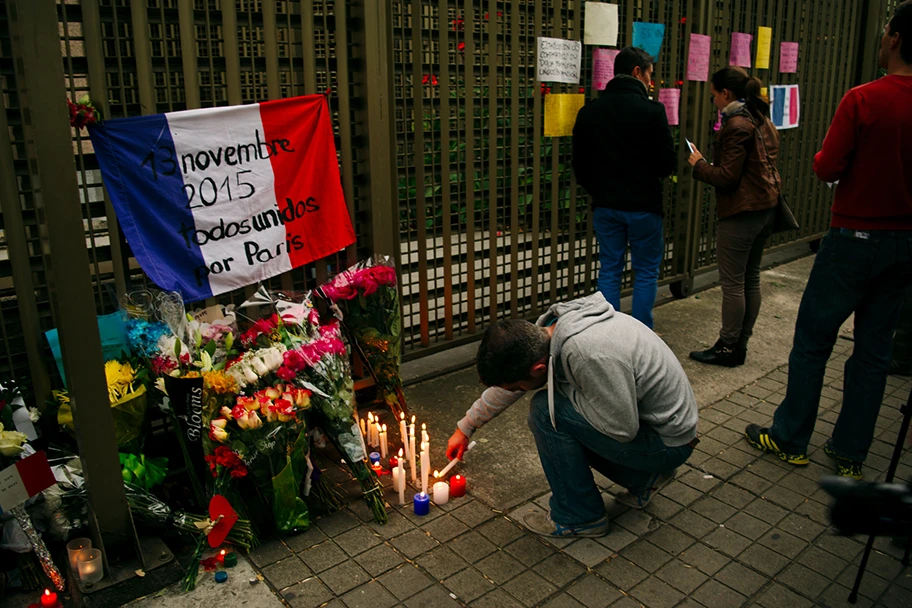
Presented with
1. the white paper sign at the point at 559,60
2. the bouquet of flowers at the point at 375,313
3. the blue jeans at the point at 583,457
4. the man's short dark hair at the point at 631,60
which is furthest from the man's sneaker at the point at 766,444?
the white paper sign at the point at 559,60

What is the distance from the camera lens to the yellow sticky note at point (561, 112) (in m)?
5.99

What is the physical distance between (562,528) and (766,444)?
5.10 ft

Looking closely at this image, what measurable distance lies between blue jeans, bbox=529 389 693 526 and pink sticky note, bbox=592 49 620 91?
11.6 feet

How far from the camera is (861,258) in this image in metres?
3.85

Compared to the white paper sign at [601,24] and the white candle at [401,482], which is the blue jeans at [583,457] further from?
the white paper sign at [601,24]

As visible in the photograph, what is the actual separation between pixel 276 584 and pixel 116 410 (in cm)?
107

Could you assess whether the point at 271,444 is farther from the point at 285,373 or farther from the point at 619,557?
the point at 619,557

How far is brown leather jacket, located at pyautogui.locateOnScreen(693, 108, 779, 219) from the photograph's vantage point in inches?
→ 206

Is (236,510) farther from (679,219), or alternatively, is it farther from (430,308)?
(679,219)

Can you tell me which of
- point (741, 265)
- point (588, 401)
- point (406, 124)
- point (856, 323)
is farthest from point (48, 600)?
point (741, 265)

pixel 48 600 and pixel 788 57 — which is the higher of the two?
pixel 788 57

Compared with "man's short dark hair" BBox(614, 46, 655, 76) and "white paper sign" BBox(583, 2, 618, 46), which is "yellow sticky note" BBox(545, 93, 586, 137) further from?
"man's short dark hair" BBox(614, 46, 655, 76)

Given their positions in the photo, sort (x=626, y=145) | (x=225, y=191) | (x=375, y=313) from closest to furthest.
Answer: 1. (x=225, y=191)
2. (x=375, y=313)
3. (x=626, y=145)

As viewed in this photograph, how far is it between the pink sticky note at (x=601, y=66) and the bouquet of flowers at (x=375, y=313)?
278 centimetres
